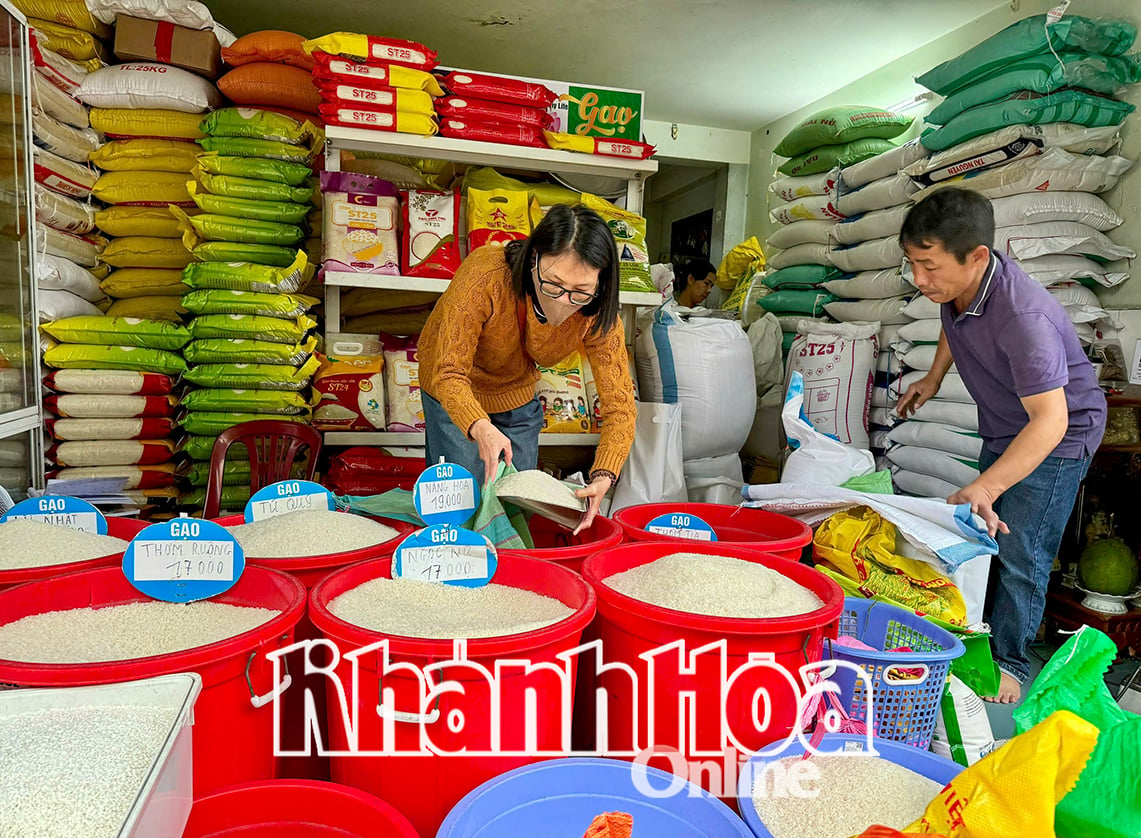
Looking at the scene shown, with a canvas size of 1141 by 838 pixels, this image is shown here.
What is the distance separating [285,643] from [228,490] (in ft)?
6.84

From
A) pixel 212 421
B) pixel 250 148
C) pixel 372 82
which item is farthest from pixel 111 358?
pixel 372 82

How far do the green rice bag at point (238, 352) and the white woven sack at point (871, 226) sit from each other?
2389 millimetres

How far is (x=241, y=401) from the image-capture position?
2.64 meters

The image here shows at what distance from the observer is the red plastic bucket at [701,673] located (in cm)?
89

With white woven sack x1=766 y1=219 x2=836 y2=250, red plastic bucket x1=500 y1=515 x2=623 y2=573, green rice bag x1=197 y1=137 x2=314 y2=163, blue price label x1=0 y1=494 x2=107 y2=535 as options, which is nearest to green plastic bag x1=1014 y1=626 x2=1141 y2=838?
red plastic bucket x1=500 y1=515 x2=623 y2=573

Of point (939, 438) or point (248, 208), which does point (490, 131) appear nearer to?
point (248, 208)

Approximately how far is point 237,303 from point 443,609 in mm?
2041

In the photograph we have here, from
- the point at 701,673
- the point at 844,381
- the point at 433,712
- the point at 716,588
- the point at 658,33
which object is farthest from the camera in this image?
the point at 658,33

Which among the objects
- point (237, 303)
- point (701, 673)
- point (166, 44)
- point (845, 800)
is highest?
point (166, 44)

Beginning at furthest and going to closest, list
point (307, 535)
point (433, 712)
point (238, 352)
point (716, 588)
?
1. point (238, 352)
2. point (307, 535)
3. point (716, 588)
4. point (433, 712)

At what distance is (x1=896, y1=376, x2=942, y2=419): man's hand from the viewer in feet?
7.63

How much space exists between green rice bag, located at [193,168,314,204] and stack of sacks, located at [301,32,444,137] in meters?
0.41

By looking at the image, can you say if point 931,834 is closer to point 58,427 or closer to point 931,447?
point 931,447

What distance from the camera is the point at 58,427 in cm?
249
